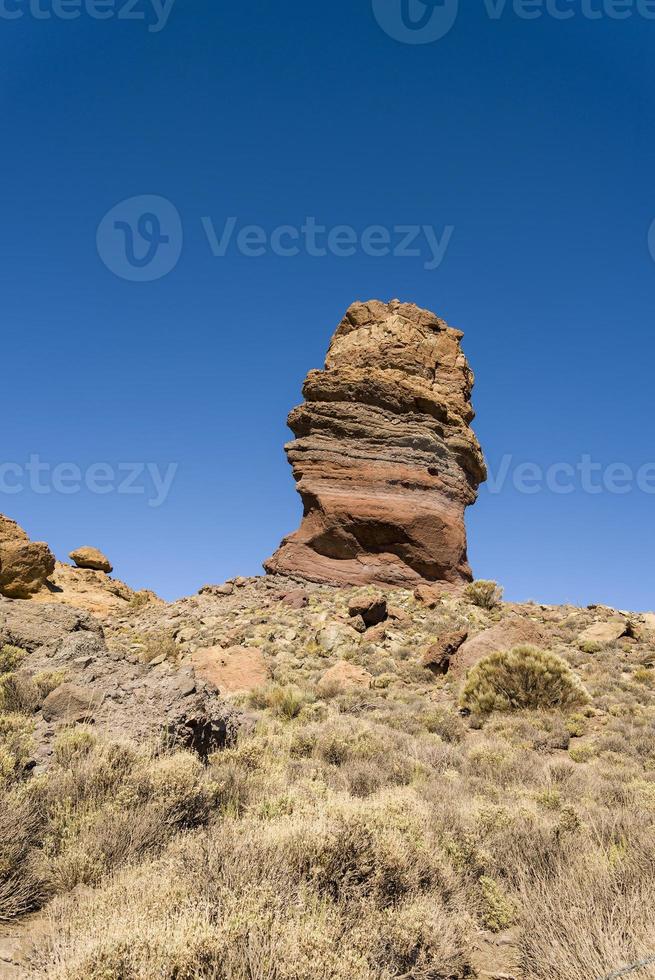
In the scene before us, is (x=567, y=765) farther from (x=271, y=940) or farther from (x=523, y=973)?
(x=271, y=940)

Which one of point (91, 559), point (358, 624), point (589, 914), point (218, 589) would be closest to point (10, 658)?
point (589, 914)

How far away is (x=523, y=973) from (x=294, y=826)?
165 cm

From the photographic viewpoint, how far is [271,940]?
257 centimetres

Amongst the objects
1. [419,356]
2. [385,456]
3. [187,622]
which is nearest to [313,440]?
[385,456]

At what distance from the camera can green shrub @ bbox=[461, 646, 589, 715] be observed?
12.3 meters

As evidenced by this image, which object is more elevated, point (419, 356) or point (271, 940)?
point (419, 356)

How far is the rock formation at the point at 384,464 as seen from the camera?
2788cm

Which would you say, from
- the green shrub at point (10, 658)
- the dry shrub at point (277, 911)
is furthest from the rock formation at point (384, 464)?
the dry shrub at point (277, 911)

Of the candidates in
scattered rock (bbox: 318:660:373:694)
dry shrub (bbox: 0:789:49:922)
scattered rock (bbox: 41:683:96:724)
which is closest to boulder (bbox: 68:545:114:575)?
scattered rock (bbox: 318:660:373:694)

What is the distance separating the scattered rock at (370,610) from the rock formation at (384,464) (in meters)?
5.75

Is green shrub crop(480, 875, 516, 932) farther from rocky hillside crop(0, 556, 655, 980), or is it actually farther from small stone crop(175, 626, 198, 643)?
small stone crop(175, 626, 198, 643)

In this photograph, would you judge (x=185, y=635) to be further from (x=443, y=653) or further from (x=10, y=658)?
(x=10, y=658)

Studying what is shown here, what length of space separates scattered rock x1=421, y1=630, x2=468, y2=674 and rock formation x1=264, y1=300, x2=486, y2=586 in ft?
36.0

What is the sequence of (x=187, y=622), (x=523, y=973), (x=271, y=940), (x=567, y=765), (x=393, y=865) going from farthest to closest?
(x=187, y=622) → (x=567, y=765) → (x=393, y=865) → (x=523, y=973) → (x=271, y=940)
